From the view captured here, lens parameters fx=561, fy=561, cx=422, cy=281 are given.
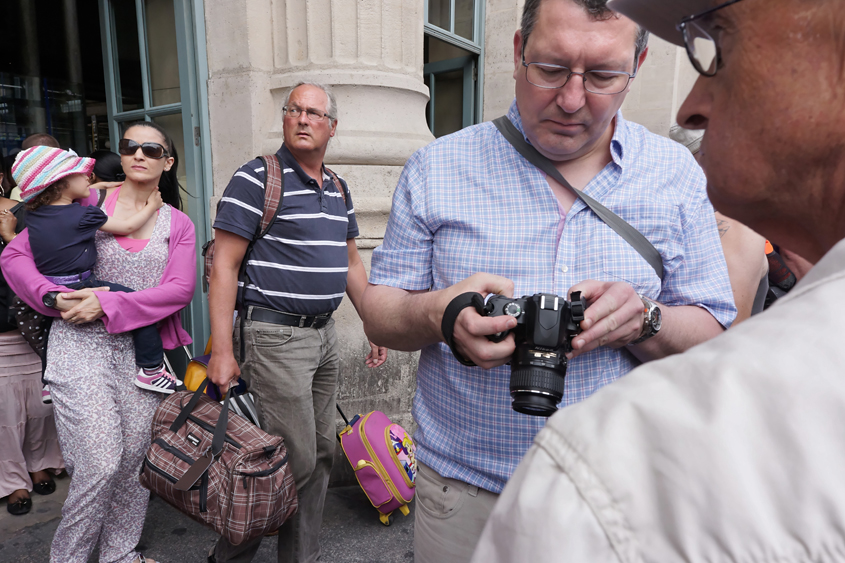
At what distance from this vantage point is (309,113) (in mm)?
2967

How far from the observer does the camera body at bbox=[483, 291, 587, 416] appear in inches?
46.3

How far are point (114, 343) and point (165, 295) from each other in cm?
32

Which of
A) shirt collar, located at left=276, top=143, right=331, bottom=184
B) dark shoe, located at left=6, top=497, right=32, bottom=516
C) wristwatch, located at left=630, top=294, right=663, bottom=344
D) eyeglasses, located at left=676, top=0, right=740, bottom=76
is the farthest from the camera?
dark shoe, located at left=6, top=497, right=32, bottom=516

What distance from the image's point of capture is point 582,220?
58.3 inches

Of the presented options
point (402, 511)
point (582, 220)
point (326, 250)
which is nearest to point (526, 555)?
point (582, 220)

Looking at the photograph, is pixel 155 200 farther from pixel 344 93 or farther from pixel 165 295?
pixel 344 93

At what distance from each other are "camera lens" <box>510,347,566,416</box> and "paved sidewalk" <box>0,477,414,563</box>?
2216 mm

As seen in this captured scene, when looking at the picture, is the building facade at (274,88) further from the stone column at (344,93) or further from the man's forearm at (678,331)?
the man's forearm at (678,331)

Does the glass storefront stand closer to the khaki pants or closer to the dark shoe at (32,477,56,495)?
the dark shoe at (32,477,56,495)

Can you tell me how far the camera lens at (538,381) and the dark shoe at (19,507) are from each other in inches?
131

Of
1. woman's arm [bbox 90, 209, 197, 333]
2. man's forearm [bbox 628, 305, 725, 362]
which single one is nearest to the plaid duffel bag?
woman's arm [bbox 90, 209, 197, 333]

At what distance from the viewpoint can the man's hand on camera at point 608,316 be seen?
1.23m

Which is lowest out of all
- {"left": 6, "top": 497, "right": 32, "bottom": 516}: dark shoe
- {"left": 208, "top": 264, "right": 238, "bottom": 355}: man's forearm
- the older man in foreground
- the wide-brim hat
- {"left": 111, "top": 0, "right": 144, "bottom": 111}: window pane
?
{"left": 6, "top": 497, "right": 32, "bottom": 516}: dark shoe

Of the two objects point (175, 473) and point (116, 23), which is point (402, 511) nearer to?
point (175, 473)
